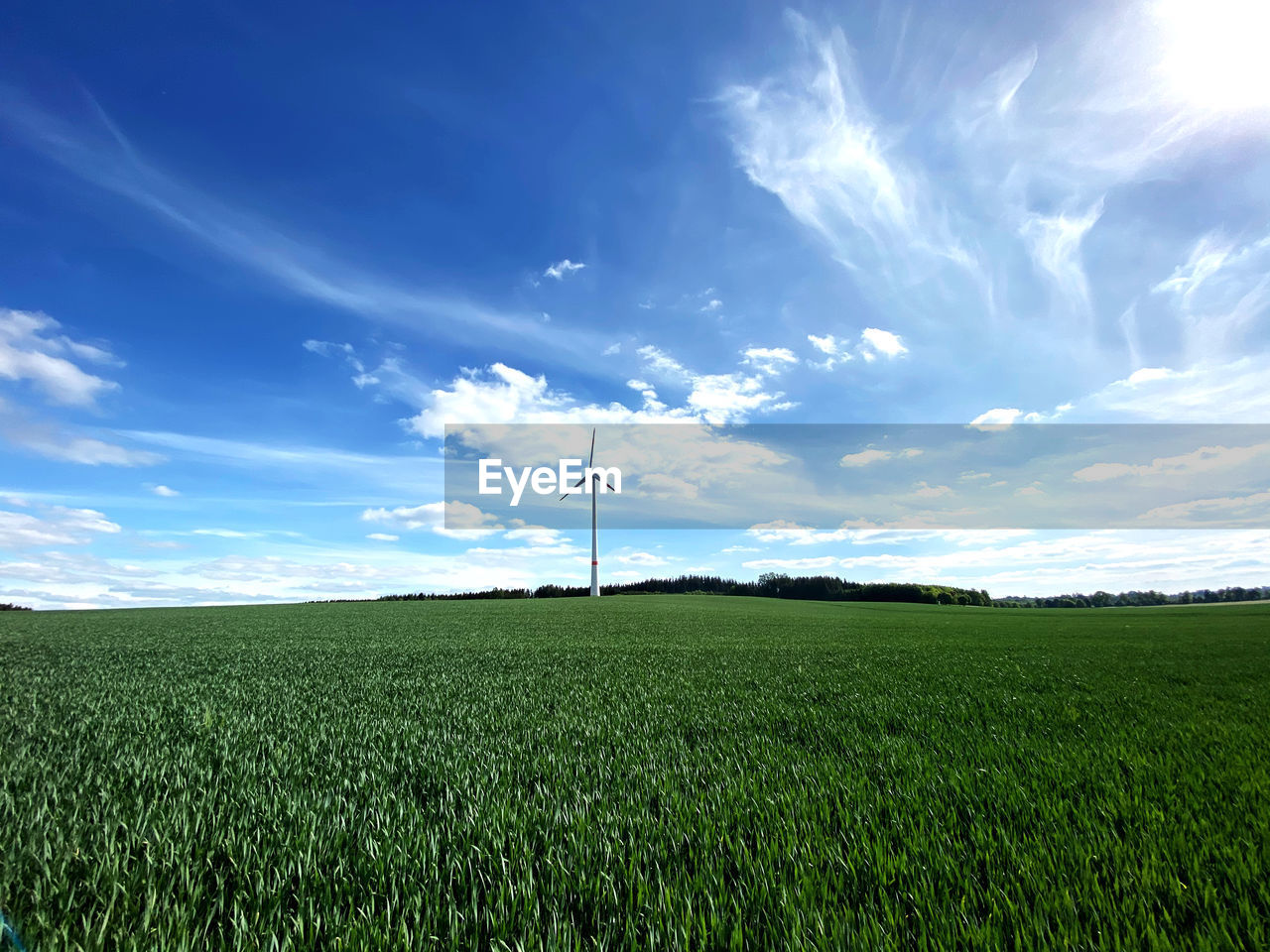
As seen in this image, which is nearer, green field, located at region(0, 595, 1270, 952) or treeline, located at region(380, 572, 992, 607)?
green field, located at region(0, 595, 1270, 952)

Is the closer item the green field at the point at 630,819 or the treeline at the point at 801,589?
the green field at the point at 630,819

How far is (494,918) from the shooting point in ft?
7.22

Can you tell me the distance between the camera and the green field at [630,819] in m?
2.22

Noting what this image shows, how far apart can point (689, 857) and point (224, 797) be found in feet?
9.73

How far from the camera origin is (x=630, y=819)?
3.09 metres

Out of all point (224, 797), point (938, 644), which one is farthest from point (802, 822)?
point (938, 644)

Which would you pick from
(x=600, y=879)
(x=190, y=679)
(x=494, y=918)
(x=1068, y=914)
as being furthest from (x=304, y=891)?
(x=190, y=679)

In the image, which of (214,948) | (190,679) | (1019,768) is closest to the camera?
(214,948)

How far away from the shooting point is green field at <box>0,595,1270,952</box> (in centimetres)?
222

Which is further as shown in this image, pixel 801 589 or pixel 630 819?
pixel 801 589

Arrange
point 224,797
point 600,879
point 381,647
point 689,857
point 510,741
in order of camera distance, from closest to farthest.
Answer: point 600,879
point 689,857
point 224,797
point 510,741
point 381,647

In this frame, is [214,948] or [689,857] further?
[689,857]

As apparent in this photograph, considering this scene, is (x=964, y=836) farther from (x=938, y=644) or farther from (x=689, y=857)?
(x=938, y=644)

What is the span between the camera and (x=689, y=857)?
2.75 metres
